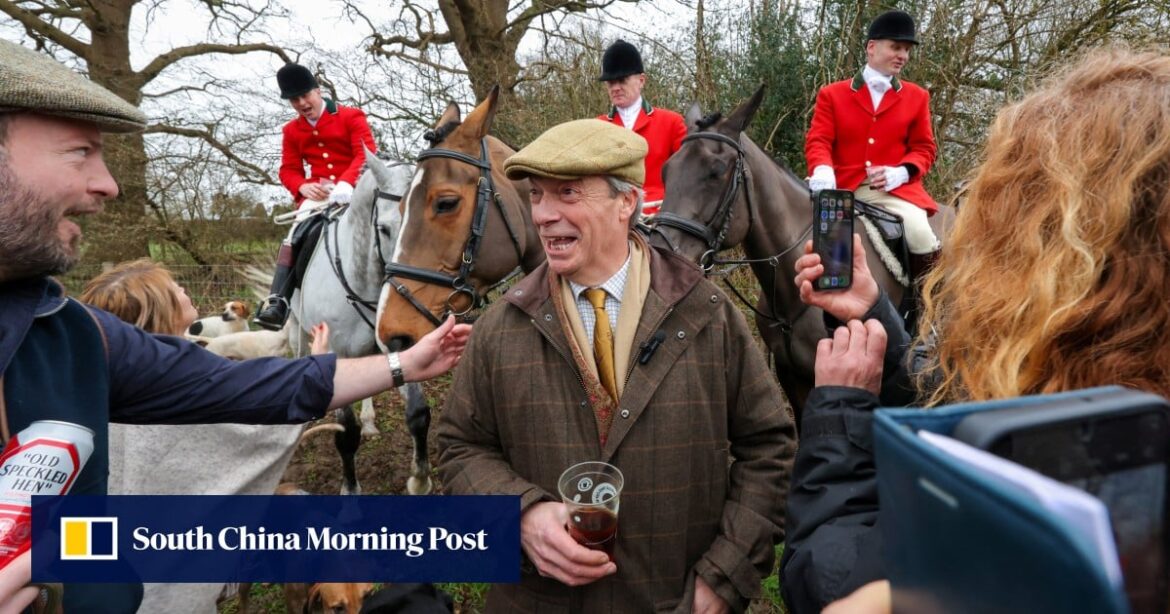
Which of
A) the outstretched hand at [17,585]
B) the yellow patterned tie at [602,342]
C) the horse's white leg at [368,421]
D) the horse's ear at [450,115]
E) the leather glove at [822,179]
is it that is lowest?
the horse's white leg at [368,421]

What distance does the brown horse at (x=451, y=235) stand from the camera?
3180 mm

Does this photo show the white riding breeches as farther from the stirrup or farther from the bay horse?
the stirrup

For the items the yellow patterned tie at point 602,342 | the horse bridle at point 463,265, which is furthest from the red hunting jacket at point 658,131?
the yellow patterned tie at point 602,342

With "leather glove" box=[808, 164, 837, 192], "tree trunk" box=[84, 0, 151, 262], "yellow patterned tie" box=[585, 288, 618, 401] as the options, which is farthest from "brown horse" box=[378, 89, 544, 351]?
"tree trunk" box=[84, 0, 151, 262]

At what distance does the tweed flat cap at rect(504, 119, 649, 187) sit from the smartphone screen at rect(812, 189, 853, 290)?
55cm

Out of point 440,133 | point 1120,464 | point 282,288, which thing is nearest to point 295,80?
point 282,288

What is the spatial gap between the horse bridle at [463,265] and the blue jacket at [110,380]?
1.15 meters

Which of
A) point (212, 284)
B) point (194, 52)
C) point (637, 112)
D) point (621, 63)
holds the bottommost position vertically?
point (212, 284)

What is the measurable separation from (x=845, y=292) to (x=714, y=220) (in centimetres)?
209

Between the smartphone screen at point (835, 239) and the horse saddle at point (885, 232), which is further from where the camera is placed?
the horse saddle at point (885, 232)

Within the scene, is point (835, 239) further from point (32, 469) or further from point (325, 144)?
point (325, 144)

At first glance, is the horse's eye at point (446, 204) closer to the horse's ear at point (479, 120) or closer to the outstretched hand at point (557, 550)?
the horse's ear at point (479, 120)

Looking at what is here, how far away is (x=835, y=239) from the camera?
1.60 m

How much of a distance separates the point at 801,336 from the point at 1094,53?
2.70 metres
